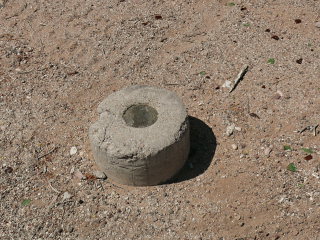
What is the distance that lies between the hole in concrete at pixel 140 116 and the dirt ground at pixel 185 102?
2.07 ft

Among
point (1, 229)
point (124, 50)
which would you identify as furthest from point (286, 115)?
point (1, 229)

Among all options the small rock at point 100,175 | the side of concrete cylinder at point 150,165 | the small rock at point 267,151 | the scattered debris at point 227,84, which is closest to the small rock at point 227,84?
the scattered debris at point 227,84

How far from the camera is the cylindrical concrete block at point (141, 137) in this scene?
418 cm

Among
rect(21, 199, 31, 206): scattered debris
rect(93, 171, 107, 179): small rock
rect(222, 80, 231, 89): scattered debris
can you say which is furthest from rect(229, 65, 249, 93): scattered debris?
rect(21, 199, 31, 206): scattered debris

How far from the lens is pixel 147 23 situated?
6352mm

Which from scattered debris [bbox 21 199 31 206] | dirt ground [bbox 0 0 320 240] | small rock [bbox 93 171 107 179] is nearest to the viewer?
dirt ground [bbox 0 0 320 240]

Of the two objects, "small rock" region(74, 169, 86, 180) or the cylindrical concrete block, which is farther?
"small rock" region(74, 169, 86, 180)

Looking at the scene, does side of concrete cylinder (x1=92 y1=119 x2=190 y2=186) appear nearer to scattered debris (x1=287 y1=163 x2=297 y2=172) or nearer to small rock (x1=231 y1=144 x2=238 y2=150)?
small rock (x1=231 y1=144 x2=238 y2=150)

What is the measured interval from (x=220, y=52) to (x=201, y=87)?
2.21 ft

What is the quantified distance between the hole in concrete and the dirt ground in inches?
24.9

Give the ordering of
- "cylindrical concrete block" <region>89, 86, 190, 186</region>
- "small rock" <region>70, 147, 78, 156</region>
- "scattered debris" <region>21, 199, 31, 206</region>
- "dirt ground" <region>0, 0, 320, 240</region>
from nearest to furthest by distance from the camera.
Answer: "cylindrical concrete block" <region>89, 86, 190, 186</region>, "dirt ground" <region>0, 0, 320, 240</region>, "scattered debris" <region>21, 199, 31, 206</region>, "small rock" <region>70, 147, 78, 156</region>

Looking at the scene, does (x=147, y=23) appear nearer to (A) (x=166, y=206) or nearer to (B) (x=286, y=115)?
(B) (x=286, y=115)

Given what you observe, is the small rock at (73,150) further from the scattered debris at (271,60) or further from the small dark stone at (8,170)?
the scattered debris at (271,60)

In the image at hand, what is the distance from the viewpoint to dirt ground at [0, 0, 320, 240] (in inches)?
170
